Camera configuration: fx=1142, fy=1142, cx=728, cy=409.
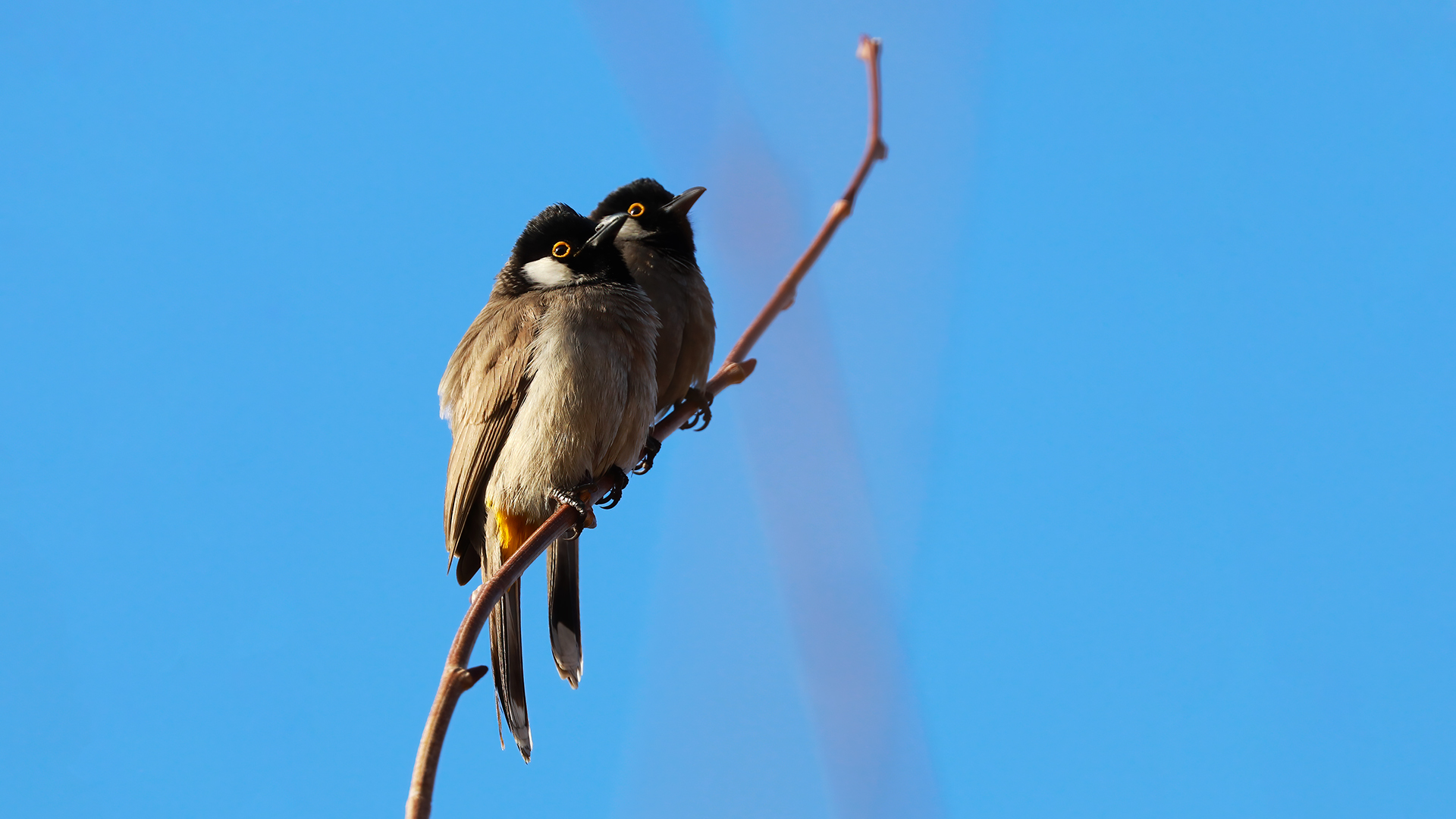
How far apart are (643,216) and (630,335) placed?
1890 millimetres

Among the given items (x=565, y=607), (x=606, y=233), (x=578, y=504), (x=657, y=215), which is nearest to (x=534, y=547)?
(x=578, y=504)

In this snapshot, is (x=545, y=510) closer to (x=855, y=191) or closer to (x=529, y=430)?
(x=529, y=430)

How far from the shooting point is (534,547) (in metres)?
2.88

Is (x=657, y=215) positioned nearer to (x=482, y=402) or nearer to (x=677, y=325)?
(x=677, y=325)

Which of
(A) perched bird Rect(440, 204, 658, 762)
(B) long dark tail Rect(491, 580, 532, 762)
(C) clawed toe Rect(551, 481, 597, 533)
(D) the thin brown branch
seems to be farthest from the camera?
(A) perched bird Rect(440, 204, 658, 762)

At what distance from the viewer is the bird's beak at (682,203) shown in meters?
6.37

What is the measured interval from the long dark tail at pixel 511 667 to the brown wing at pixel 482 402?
415 mm

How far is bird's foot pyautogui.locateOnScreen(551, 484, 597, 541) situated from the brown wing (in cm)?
43


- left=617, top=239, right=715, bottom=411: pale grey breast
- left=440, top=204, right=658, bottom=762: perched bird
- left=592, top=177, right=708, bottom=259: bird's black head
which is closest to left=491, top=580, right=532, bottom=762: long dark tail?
left=440, top=204, right=658, bottom=762: perched bird

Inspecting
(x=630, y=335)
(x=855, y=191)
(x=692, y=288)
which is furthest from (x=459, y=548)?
(x=855, y=191)

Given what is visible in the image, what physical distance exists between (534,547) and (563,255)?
9.52ft

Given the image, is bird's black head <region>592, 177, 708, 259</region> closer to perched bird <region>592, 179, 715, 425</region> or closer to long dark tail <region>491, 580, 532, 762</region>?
perched bird <region>592, 179, 715, 425</region>

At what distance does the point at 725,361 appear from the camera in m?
3.57

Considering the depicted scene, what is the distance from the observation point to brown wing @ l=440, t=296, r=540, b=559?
4629 mm
